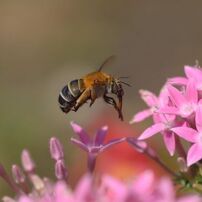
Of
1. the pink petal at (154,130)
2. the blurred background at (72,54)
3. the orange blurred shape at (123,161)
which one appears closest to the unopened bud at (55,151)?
the pink petal at (154,130)

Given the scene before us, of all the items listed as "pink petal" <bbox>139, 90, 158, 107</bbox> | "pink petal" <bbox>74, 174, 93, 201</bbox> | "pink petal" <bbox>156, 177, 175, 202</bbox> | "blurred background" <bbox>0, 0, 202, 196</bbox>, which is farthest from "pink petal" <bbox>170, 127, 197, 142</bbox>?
"blurred background" <bbox>0, 0, 202, 196</bbox>

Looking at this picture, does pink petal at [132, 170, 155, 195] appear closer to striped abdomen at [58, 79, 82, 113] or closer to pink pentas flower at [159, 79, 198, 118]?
pink pentas flower at [159, 79, 198, 118]

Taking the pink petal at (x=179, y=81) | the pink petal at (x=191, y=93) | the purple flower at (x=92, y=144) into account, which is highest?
the pink petal at (x=179, y=81)

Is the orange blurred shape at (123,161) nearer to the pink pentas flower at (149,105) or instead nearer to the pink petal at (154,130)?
the pink pentas flower at (149,105)

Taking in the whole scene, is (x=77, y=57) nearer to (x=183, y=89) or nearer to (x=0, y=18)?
(x=0, y=18)

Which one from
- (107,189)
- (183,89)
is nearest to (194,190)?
(183,89)

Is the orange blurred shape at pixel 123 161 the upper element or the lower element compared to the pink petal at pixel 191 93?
lower

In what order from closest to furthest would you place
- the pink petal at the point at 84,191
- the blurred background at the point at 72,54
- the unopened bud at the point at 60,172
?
the pink petal at the point at 84,191 < the unopened bud at the point at 60,172 < the blurred background at the point at 72,54

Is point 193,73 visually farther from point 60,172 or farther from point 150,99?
point 60,172
